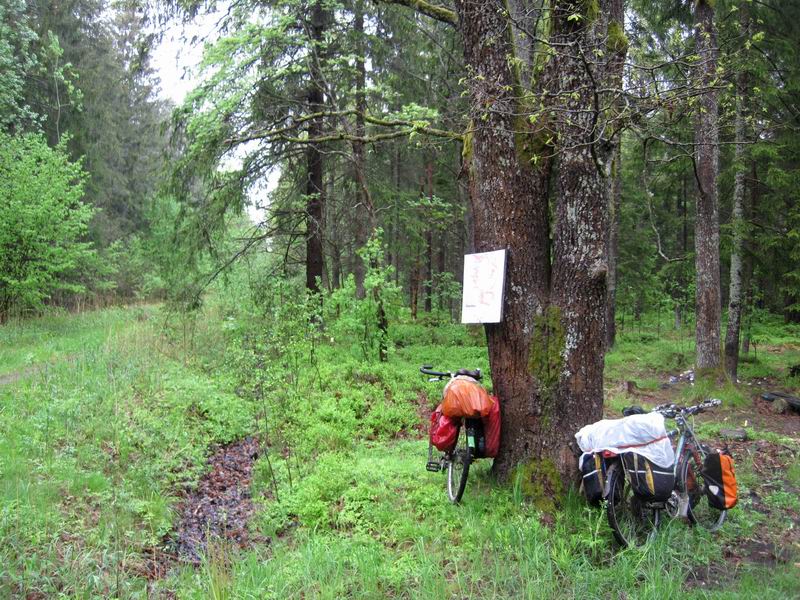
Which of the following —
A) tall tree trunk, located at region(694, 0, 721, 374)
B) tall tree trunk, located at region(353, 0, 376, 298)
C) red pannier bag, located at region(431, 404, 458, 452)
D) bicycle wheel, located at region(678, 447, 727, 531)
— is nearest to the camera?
bicycle wheel, located at region(678, 447, 727, 531)

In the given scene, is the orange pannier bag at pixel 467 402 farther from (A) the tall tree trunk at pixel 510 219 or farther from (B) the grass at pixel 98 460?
(B) the grass at pixel 98 460

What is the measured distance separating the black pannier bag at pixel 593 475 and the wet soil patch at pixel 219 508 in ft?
8.71

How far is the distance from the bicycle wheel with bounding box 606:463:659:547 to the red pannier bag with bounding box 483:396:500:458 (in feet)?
3.05

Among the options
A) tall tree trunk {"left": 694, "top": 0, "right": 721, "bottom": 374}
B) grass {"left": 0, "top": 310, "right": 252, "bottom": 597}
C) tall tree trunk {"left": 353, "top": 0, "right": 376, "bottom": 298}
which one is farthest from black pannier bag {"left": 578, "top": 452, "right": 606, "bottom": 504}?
tall tree trunk {"left": 353, "top": 0, "right": 376, "bottom": 298}

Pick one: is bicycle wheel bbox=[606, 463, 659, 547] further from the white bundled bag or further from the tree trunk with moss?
the tree trunk with moss

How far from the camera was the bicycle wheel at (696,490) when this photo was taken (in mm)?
3984

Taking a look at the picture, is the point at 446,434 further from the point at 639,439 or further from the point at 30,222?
the point at 30,222

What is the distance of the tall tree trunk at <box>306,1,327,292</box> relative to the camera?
10438 mm

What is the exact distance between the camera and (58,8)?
17797 millimetres

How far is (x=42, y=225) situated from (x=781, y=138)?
16.6 meters

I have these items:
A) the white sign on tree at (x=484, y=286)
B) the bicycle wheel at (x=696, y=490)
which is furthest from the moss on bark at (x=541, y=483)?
the white sign on tree at (x=484, y=286)

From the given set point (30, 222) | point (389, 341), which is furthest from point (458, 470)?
point (30, 222)

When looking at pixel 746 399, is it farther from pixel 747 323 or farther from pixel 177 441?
pixel 177 441

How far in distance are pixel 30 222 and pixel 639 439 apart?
1355cm
